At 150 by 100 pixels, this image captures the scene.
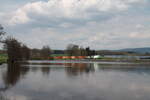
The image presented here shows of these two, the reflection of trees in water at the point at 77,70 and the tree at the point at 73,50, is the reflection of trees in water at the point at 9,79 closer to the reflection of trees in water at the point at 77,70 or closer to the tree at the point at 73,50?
the reflection of trees in water at the point at 77,70

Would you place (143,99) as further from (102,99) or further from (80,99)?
(80,99)

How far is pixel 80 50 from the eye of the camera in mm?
122750

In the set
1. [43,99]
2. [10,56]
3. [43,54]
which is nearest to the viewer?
[43,99]

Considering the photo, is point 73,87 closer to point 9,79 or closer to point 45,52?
point 9,79

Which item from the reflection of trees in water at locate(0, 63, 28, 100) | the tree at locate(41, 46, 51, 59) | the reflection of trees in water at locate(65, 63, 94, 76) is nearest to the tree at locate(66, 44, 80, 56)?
the tree at locate(41, 46, 51, 59)

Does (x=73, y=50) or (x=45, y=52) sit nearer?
(x=45, y=52)

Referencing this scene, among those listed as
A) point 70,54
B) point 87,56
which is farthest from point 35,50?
point 87,56

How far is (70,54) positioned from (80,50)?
21.0ft

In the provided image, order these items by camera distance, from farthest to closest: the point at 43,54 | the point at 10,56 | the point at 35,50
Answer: the point at 35,50
the point at 43,54
the point at 10,56

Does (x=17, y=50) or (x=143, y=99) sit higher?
(x=17, y=50)

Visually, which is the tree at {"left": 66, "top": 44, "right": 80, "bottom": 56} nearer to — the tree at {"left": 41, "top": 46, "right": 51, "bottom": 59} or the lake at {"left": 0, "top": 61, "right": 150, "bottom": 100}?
the tree at {"left": 41, "top": 46, "right": 51, "bottom": 59}

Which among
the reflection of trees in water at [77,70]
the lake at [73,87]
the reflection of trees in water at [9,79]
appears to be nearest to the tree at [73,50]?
the reflection of trees in water at [77,70]

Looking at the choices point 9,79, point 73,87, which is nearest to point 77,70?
point 9,79

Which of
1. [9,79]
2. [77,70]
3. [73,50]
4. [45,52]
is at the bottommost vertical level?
[77,70]
